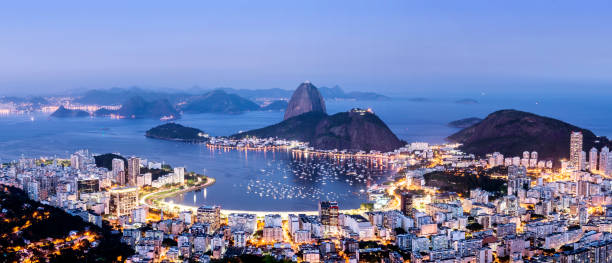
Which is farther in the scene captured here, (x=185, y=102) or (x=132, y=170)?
(x=185, y=102)

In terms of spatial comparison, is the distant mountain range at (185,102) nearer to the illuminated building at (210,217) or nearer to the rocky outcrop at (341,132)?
the rocky outcrop at (341,132)

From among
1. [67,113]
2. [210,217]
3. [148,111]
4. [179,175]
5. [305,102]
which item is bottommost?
[210,217]

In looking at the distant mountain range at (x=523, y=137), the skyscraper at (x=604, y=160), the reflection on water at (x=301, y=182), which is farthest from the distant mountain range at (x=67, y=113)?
the skyscraper at (x=604, y=160)

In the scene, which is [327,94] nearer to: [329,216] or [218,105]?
[218,105]

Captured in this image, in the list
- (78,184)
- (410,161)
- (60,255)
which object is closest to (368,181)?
(410,161)

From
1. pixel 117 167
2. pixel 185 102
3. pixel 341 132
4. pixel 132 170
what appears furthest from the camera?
pixel 185 102

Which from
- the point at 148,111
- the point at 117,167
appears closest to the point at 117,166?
the point at 117,167

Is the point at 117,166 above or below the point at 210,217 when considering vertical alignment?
above

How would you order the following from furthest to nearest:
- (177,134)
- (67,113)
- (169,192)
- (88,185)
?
(67,113)
(177,134)
(169,192)
(88,185)
